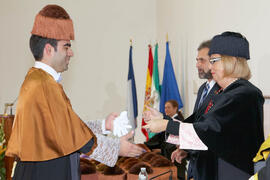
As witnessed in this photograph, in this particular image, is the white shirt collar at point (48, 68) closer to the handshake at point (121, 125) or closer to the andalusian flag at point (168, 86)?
the handshake at point (121, 125)

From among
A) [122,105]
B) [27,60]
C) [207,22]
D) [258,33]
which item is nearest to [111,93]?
[122,105]

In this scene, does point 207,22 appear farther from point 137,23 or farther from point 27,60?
point 27,60

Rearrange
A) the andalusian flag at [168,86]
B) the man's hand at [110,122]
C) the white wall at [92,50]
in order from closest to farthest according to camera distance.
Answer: the man's hand at [110,122] < the andalusian flag at [168,86] < the white wall at [92,50]

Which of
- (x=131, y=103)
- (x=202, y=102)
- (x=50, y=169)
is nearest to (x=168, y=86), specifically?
(x=131, y=103)

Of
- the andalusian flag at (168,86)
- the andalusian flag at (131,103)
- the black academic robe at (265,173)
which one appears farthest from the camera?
the andalusian flag at (131,103)

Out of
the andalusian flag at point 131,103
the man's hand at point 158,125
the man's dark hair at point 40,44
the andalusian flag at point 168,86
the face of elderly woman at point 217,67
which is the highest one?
the man's dark hair at point 40,44

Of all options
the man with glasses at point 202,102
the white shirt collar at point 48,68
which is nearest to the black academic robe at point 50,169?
the white shirt collar at point 48,68

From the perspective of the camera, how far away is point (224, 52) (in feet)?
8.89

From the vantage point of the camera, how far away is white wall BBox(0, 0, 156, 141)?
8461mm

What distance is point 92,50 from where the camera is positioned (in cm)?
876

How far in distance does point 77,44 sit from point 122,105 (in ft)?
6.52

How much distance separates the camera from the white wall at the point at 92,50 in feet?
27.8

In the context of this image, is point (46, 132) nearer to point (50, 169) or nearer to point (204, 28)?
point (50, 169)

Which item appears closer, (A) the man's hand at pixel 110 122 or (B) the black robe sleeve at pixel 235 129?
(B) the black robe sleeve at pixel 235 129
